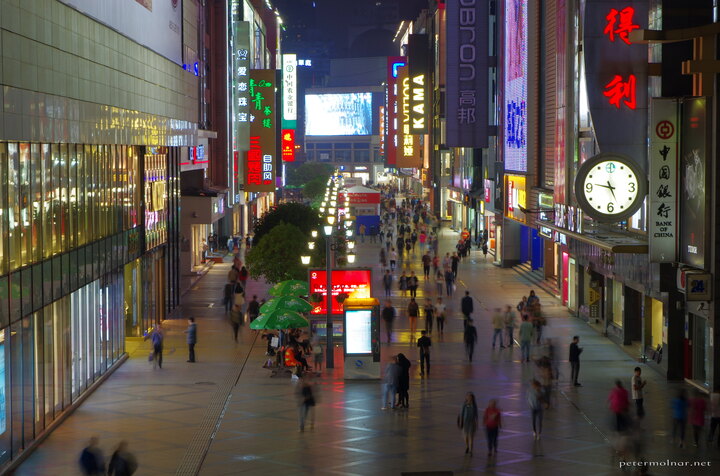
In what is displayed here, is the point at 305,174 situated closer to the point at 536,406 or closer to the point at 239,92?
the point at 239,92

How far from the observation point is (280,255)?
43906 millimetres

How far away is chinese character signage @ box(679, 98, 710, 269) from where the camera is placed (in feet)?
84.0

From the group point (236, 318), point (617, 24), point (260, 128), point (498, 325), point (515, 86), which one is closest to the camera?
point (617, 24)

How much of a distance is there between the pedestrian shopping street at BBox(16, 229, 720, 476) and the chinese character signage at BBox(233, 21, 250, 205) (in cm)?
3913

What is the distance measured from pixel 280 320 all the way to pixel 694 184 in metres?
11.6

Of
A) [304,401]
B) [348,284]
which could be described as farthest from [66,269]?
[348,284]

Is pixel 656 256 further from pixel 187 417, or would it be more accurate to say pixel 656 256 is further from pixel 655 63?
pixel 187 417

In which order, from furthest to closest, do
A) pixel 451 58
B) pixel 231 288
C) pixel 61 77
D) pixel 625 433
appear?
pixel 451 58
pixel 231 288
pixel 61 77
pixel 625 433

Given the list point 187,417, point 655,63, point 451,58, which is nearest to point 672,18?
point 655,63

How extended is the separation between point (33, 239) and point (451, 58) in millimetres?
49205

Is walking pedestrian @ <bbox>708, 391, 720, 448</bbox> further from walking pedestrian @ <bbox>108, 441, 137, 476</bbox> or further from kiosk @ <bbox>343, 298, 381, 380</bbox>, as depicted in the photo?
walking pedestrian @ <bbox>108, 441, 137, 476</bbox>

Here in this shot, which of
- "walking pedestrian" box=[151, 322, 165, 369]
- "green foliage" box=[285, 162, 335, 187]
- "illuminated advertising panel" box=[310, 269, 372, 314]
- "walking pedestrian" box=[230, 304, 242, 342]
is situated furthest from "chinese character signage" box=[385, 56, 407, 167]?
"walking pedestrian" box=[151, 322, 165, 369]

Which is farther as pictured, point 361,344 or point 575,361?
point 361,344

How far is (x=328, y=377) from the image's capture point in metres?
29.5
